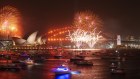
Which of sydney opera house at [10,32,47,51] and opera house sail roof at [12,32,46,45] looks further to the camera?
sydney opera house at [10,32,47,51]

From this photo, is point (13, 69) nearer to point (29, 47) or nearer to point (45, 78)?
point (45, 78)

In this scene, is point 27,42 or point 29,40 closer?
point 29,40

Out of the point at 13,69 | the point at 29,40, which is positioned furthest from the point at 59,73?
the point at 29,40

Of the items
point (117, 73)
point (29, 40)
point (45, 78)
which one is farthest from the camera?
point (29, 40)

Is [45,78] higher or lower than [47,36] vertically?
lower

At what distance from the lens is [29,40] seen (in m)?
107

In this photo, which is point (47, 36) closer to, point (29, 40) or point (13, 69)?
point (29, 40)

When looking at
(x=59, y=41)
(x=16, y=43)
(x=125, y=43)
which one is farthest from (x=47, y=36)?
(x=125, y=43)

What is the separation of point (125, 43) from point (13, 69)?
98.1 meters

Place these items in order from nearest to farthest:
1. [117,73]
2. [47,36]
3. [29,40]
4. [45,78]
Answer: [45,78] → [117,73] → [29,40] → [47,36]

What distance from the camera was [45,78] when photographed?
1292 inches

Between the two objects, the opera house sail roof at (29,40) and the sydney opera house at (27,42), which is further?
the sydney opera house at (27,42)

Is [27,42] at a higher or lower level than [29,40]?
lower

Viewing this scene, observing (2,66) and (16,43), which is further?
(16,43)
